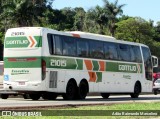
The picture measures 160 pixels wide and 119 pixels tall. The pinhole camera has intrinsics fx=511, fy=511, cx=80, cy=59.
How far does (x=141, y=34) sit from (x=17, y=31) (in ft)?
234

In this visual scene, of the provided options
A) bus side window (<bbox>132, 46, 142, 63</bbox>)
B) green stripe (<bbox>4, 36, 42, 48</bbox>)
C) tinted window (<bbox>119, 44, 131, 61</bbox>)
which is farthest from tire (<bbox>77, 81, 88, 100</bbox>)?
bus side window (<bbox>132, 46, 142, 63</bbox>)

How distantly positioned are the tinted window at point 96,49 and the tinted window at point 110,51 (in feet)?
1.69

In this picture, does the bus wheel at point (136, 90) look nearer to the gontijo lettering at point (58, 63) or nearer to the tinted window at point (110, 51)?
the tinted window at point (110, 51)

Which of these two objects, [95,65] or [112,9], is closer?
[95,65]

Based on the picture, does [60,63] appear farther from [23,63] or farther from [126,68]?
[126,68]

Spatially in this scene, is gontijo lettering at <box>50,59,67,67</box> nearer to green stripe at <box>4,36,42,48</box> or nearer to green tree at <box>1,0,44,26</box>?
green stripe at <box>4,36,42,48</box>

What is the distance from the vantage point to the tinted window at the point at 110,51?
94.5ft

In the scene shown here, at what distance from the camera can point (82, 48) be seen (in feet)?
87.3

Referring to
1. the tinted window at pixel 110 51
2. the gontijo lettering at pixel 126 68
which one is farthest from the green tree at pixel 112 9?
the tinted window at pixel 110 51

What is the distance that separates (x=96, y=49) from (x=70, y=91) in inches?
129

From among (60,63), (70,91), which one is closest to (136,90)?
(70,91)

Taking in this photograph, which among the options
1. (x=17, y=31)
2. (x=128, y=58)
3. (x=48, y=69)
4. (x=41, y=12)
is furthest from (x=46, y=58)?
(x=41, y=12)

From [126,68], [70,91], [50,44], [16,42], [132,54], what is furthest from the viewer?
[132,54]

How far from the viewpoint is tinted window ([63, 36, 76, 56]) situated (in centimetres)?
2527
